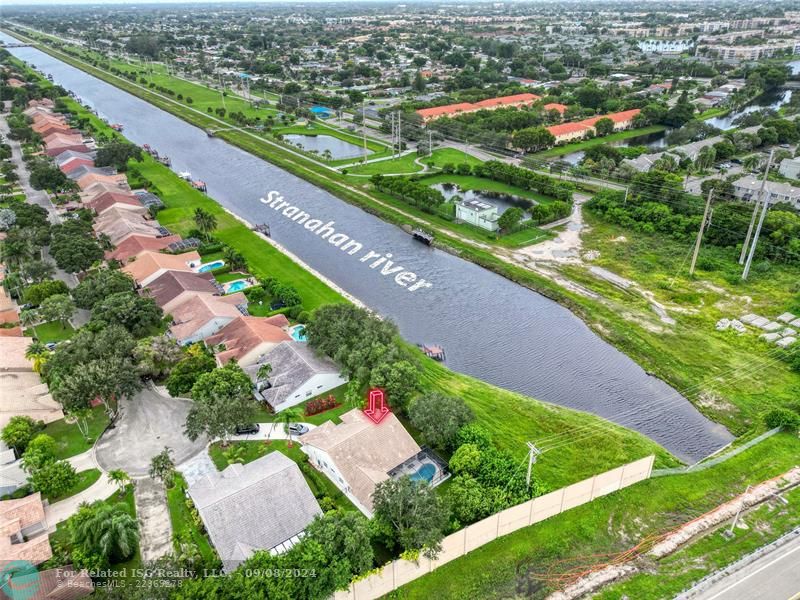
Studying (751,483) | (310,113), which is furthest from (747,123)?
(751,483)

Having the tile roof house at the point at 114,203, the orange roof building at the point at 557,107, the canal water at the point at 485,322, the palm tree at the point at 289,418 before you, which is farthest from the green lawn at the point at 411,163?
the palm tree at the point at 289,418

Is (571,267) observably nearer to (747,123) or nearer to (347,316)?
(347,316)

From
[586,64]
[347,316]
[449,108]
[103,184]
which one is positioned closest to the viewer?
[347,316]

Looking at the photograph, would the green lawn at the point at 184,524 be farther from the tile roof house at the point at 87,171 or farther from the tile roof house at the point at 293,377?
the tile roof house at the point at 87,171

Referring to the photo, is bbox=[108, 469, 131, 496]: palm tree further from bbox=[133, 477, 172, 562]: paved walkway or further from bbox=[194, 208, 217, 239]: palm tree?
bbox=[194, 208, 217, 239]: palm tree

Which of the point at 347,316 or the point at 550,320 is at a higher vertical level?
the point at 347,316

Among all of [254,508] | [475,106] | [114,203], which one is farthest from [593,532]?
[475,106]
